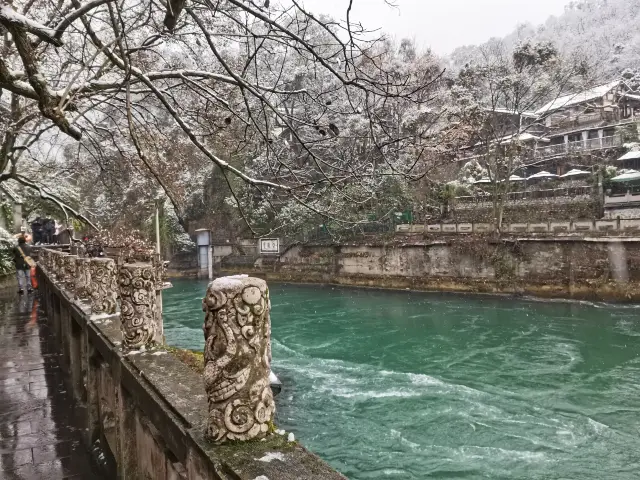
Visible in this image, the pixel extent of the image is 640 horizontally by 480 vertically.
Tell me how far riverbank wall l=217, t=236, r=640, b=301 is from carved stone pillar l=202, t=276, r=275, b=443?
2053 centimetres

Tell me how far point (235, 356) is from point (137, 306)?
157 centimetres

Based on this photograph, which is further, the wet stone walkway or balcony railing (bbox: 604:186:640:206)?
balcony railing (bbox: 604:186:640:206)

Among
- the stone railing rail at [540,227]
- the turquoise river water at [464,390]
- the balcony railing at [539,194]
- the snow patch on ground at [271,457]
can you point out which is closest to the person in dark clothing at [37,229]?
the turquoise river water at [464,390]

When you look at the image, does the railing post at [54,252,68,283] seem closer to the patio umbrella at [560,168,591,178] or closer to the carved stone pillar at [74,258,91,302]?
the carved stone pillar at [74,258,91,302]

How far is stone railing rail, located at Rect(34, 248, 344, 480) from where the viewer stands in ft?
5.68

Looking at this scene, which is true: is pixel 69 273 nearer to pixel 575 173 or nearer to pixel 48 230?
pixel 48 230

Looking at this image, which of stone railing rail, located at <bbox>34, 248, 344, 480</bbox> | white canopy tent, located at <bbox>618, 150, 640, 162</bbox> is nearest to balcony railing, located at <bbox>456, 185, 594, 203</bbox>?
white canopy tent, located at <bbox>618, 150, 640, 162</bbox>

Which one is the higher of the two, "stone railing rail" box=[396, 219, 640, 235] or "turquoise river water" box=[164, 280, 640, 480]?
"stone railing rail" box=[396, 219, 640, 235]

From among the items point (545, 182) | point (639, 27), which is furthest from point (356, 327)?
point (639, 27)

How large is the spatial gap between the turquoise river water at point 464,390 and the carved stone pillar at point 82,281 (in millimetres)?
3832

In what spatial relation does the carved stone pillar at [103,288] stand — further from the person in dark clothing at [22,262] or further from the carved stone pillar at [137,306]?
the person in dark clothing at [22,262]

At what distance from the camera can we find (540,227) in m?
21.6

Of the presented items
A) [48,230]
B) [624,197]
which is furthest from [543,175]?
[48,230]

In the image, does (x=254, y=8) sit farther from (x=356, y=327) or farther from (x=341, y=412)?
(x=356, y=327)
